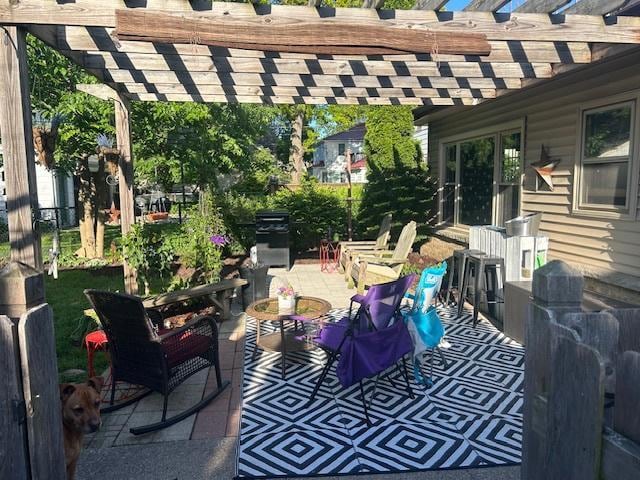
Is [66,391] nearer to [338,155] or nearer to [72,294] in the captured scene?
[72,294]

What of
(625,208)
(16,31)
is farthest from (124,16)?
(625,208)

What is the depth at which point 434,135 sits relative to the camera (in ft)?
31.5

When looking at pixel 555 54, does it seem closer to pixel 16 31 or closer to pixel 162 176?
pixel 16 31

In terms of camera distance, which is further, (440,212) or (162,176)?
(162,176)

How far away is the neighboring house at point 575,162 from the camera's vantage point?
456 centimetres

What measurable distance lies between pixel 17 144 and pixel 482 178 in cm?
658

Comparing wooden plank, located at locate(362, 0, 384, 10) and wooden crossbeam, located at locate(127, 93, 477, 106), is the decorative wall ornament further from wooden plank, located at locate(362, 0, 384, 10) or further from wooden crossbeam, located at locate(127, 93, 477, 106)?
wooden plank, located at locate(362, 0, 384, 10)

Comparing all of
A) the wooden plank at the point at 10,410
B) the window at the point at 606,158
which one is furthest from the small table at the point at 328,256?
the wooden plank at the point at 10,410

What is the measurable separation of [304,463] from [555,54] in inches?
171

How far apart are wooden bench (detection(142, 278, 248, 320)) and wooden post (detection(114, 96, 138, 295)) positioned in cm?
97

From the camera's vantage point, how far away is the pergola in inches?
116

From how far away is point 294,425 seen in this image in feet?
10.5

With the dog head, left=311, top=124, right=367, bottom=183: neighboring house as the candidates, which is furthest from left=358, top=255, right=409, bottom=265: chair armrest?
left=311, top=124, right=367, bottom=183: neighboring house

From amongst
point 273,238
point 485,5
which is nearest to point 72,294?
point 273,238
